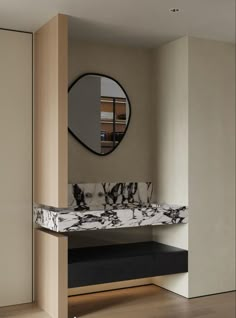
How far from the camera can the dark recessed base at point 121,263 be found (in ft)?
13.2

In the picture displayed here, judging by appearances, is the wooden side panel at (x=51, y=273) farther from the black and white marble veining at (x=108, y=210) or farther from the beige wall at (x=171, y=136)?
the beige wall at (x=171, y=136)

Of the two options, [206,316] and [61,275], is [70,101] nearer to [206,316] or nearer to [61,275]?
[61,275]

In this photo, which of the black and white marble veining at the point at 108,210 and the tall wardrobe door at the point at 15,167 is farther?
the tall wardrobe door at the point at 15,167

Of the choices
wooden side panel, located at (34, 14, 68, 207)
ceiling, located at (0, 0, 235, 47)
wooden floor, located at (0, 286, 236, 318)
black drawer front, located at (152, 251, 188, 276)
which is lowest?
wooden floor, located at (0, 286, 236, 318)

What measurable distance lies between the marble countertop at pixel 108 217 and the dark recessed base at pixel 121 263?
1.00 ft

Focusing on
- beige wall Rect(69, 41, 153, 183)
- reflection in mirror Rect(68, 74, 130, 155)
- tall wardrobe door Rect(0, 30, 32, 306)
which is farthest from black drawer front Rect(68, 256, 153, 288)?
reflection in mirror Rect(68, 74, 130, 155)

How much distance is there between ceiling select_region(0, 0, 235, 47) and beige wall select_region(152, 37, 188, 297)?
26cm

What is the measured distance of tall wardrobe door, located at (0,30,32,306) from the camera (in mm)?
4246

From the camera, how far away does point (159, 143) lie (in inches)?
195

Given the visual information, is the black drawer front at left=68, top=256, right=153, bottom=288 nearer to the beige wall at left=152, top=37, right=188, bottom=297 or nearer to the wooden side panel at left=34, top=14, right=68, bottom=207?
the beige wall at left=152, top=37, right=188, bottom=297

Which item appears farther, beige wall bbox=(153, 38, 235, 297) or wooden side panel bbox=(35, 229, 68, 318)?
beige wall bbox=(153, 38, 235, 297)

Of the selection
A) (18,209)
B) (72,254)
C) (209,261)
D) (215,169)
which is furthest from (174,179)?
(18,209)

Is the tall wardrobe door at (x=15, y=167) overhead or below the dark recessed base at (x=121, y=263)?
overhead

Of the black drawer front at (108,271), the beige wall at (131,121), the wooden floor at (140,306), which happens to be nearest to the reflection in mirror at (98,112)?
the beige wall at (131,121)
